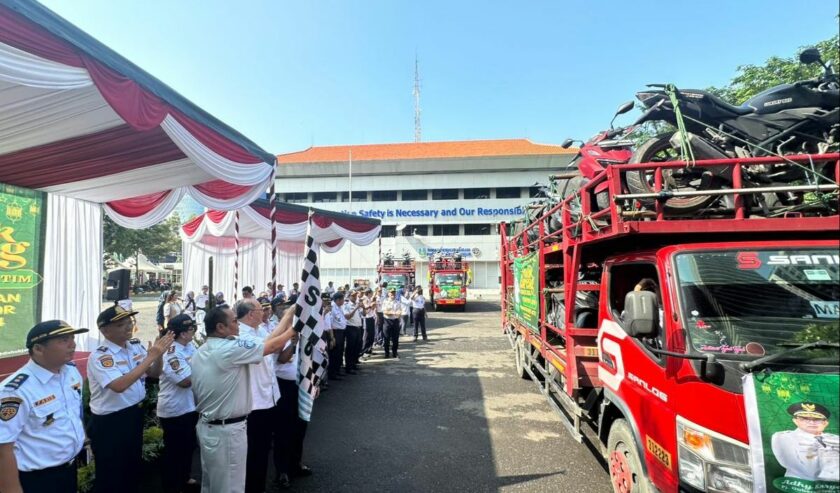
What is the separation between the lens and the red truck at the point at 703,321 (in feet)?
7.30

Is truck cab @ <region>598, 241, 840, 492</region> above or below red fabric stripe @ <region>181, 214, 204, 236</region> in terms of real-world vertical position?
below

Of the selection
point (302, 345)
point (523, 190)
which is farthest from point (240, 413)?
point (523, 190)

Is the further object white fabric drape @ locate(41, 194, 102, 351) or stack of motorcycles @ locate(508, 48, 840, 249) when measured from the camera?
white fabric drape @ locate(41, 194, 102, 351)

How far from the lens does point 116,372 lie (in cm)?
317

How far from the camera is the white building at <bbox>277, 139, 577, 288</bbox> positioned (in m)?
36.1

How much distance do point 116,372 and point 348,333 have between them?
5561 mm

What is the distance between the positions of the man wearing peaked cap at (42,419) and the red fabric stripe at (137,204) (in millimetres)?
5367

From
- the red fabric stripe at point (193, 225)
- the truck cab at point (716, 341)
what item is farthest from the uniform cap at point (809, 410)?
the red fabric stripe at point (193, 225)

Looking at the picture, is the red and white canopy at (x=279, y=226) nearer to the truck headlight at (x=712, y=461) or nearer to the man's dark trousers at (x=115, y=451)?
the man's dark trousers at (x=115, y=451)

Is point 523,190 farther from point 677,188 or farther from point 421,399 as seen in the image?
point 677,188

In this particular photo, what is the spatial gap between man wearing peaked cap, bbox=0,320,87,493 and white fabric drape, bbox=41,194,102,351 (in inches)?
214

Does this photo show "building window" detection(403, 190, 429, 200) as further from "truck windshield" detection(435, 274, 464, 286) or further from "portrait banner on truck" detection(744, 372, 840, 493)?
"portrait banner on truck" detection(744, 372, 840, 493)

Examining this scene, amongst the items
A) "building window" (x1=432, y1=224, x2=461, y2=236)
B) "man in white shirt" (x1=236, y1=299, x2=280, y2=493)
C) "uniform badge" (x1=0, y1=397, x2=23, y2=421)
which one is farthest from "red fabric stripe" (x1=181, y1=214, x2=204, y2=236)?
"building window" (x1=432, y1=224, x2=461, y2=236)

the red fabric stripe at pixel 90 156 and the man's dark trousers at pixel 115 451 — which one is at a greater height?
the red fabric stripe at pixel 90 156
